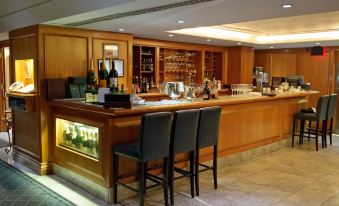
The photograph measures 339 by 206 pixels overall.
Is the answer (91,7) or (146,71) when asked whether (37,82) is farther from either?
(146,71)

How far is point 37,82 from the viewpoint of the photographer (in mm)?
5031

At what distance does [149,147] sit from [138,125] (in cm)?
59

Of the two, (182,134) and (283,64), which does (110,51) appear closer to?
(182,134)

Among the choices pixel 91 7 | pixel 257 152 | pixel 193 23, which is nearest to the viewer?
pixel 91 7

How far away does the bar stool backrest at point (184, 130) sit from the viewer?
12.8 feet

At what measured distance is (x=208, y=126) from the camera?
4.30 metres

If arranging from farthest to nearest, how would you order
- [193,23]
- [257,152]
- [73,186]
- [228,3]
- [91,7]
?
[257,152]
[193,23]
[73,186]
[91,7]
[228,3]

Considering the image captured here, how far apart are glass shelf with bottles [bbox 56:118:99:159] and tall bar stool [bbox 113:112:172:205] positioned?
0.57 m

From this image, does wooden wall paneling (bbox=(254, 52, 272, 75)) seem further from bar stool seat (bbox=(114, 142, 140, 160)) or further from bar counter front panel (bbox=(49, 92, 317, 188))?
bar stool seat (bbox=(114, 142, 140, 160))

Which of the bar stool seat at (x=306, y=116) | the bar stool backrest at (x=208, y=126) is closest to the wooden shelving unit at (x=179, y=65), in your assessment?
the bar stool seat at (x=306, y=116)

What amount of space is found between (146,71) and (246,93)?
2.46 m

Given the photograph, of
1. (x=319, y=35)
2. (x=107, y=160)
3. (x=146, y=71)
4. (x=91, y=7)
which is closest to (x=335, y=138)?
(x=319, y=35)

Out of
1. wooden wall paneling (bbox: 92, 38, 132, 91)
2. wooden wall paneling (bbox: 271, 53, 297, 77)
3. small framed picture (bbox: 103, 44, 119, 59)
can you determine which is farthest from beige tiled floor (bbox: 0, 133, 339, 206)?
wooden wall paneling (bbox: 271, 53, 297, 77)

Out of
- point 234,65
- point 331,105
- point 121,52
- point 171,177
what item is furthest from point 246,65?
point 171,177
